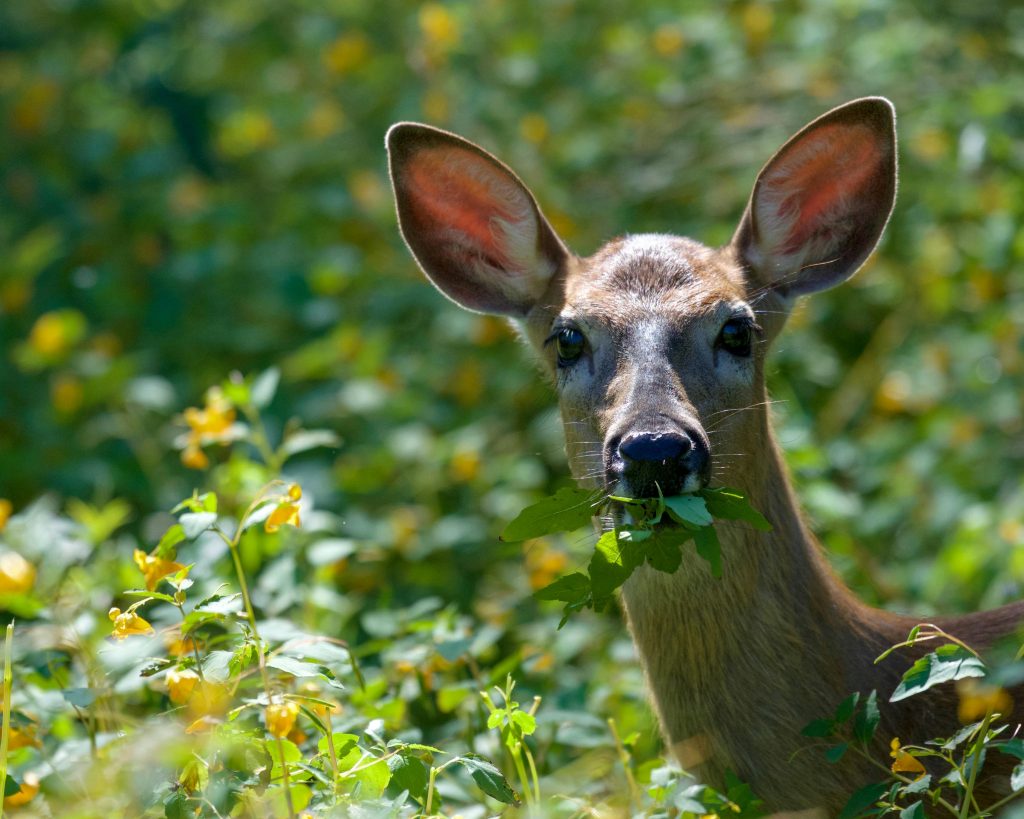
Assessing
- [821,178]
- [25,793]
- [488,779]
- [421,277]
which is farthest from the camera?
[421,277]

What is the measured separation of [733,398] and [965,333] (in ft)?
10.1

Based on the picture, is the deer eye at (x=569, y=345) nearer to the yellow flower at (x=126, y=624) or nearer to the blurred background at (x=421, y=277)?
the blurred background at (x=421, y=277)

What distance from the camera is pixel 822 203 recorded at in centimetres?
426

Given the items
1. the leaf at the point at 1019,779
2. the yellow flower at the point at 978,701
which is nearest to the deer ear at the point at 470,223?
the yellow flower at the point at 978,701

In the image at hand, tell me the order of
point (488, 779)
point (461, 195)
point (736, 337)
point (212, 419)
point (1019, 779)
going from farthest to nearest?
point (461, 195), point (212, 419), point (736, 337), point (488, 779), point (1019, 779)

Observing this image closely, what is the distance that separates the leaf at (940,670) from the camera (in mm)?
2773

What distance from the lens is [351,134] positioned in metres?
8.21

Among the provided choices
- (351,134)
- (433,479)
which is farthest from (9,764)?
(351,134)

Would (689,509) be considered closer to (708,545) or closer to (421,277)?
(708,545)

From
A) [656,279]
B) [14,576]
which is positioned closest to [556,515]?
[656,279]

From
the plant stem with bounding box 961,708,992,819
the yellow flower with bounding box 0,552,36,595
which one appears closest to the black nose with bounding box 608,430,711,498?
the plant stem with bounding box 961,708,992,819

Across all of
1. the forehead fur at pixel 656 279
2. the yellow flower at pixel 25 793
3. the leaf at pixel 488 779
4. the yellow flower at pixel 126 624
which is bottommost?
the leaf at pixel 488 779

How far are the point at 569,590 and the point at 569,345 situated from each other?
3.38 feet

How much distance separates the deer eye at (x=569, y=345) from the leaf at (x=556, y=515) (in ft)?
2.51
